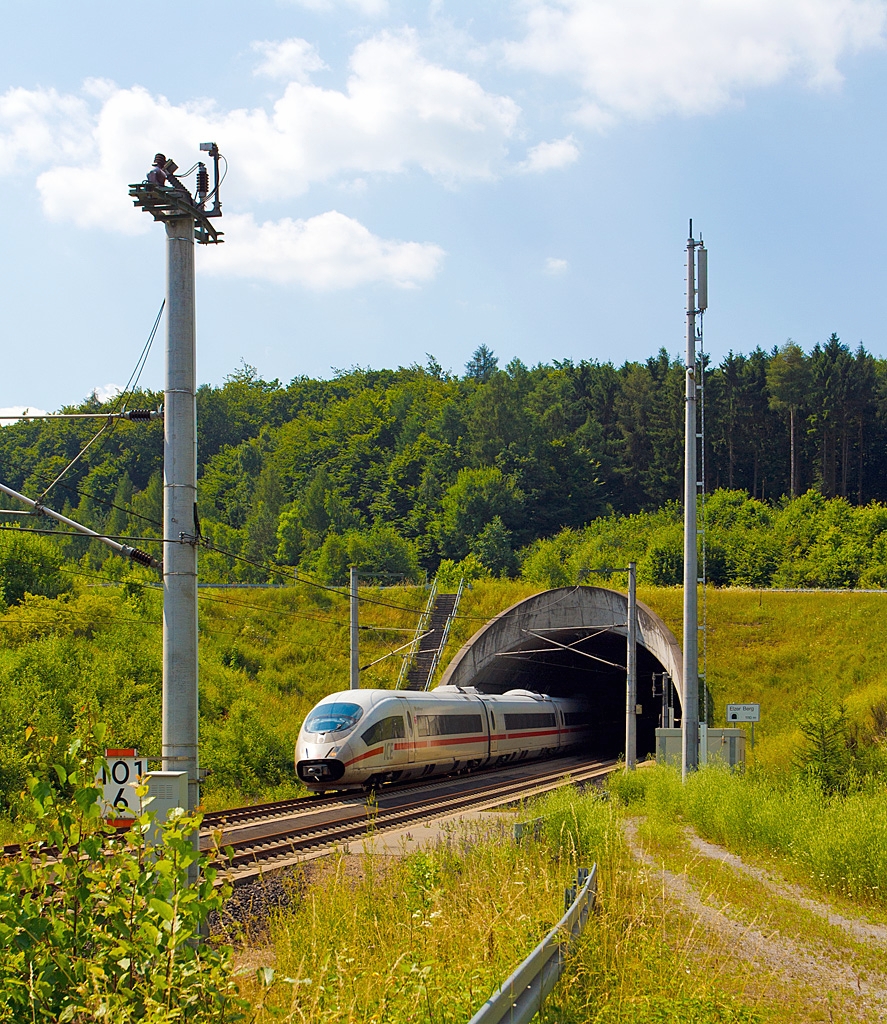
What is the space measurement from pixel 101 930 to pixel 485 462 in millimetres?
97472

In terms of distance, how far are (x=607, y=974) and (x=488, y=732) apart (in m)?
26.7

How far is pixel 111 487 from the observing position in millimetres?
101875

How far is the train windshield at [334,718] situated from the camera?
25031mm

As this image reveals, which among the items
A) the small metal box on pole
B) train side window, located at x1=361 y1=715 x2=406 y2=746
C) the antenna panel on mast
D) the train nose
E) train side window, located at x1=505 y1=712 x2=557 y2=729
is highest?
the antenna panel on mast

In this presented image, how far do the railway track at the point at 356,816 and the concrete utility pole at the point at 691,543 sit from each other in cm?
354

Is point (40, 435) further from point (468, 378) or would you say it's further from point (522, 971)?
point (522, 971)

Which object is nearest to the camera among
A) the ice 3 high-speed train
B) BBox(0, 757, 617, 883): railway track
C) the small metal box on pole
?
the small metal box on pole

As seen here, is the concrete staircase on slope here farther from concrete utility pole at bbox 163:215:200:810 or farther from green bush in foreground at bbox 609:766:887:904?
concrete utility pole at bbox 163:215:200:810

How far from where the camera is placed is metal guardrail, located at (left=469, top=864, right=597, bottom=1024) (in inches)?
198

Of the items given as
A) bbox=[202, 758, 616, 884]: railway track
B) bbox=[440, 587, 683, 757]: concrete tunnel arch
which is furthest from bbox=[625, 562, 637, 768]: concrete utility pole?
bbox=[440, 587, 683, 757]: concrete tunnel arch

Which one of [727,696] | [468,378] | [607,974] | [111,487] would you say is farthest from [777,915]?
[468,378]

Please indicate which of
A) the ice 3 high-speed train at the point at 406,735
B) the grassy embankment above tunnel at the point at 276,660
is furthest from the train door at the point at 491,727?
the grassy embankment above tunnel at the point at 276,660

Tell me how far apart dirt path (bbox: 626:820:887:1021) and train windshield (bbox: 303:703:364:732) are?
45.8 feet

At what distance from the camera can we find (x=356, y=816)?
20.5 meters
